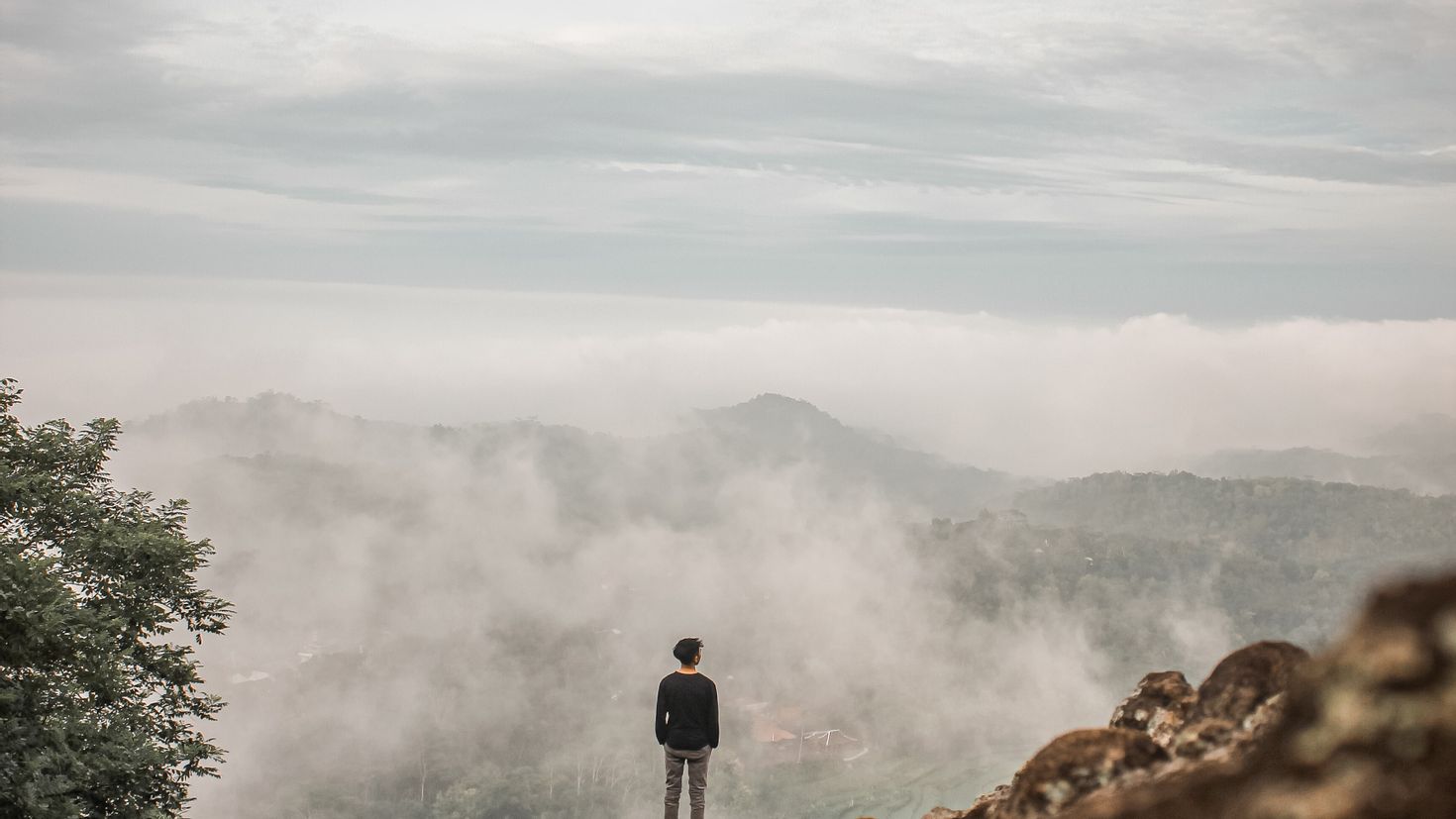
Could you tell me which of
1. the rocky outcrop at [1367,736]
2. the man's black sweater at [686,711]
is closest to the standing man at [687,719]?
the man's black sweater at [686,711]

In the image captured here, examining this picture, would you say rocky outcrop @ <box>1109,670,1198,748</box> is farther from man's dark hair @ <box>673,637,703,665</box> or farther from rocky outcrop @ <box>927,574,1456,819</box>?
man's dark hair @ <box>673,637,703,665</box>

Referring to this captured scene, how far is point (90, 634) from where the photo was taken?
19.9 metres

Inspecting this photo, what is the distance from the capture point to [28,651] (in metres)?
18.6

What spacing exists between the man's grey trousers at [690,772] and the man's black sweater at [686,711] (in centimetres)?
11

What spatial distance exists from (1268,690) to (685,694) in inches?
366

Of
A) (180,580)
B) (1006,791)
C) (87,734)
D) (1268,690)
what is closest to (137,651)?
(180,580)

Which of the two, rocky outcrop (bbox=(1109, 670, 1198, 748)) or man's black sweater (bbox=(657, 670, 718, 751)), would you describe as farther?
man's black sweater (bbox=(657, 670, 718, 751))

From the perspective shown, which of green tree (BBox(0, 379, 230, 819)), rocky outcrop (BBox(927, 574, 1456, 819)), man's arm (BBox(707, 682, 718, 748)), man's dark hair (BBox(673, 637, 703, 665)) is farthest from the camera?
green tree (BBox(0, 379, 230, 819))

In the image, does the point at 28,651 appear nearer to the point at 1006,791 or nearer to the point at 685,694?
the point at 685,694

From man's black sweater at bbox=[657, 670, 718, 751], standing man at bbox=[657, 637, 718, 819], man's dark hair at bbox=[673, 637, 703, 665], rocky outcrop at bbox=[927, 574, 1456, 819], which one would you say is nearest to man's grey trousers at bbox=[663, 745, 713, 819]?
standing man at bbox=[657, 637, 718, 819]

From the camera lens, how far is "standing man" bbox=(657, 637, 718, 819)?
45.7 ft

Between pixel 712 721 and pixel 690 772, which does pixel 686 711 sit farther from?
pixel 690 772

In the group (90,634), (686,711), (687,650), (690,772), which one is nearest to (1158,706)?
(687,650)

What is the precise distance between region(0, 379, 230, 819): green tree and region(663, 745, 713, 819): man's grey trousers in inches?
430
